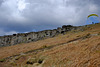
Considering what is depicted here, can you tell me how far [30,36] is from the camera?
49.5 m

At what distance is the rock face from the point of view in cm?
4534

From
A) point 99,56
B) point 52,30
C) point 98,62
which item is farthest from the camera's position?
point 52,30

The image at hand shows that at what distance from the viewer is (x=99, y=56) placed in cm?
796

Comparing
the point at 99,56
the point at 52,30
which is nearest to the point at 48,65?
the point at 99,56

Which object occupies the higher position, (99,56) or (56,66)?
(99,56)

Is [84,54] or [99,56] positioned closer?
[99,56]

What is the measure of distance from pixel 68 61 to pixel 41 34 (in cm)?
3910

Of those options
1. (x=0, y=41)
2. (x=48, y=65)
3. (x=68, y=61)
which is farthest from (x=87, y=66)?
(x=0, y=41)

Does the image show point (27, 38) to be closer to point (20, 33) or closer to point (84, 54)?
point (20, 33)

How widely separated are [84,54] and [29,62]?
614 centimetres

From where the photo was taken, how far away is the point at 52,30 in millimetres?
47219

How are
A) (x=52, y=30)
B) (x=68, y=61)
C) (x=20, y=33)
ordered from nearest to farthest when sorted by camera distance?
(x=68, y=61), (x=52, y=30), (x=20, y=33)

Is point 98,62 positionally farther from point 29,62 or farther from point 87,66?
point 29,62

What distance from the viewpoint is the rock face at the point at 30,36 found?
4534 centimetres
